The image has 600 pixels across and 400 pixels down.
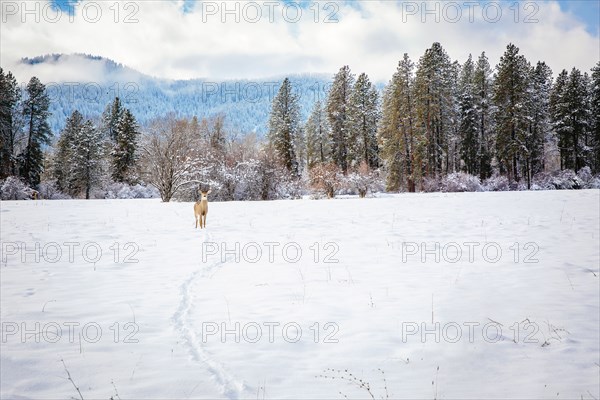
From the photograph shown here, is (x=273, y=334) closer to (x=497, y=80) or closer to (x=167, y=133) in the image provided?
(x=167, y=133)

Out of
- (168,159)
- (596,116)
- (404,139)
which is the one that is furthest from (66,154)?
(596,116)

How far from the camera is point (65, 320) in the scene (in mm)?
4477

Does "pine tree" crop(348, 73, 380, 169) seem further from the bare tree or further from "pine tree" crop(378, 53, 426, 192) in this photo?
the bare tree

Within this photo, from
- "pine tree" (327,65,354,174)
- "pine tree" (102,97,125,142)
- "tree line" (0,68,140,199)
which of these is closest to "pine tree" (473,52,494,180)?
"pine tree" (327,65,354,174)

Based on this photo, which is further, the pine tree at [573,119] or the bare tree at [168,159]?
the pine tree at [573,119]

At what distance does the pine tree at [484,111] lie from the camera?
39750mm

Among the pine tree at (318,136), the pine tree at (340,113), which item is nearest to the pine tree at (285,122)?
the pine tree at (318,136)

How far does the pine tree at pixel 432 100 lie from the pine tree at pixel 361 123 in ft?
26.6

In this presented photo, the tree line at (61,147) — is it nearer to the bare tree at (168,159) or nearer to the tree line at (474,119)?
the bare tree at (168,159)

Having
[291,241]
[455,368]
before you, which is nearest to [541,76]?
[291,241]

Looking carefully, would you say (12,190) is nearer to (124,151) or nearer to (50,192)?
(50,192)

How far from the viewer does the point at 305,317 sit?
183 inches

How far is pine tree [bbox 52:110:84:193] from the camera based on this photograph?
4338cm

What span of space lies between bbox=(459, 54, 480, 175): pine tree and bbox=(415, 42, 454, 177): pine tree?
3822mm
